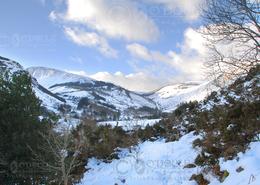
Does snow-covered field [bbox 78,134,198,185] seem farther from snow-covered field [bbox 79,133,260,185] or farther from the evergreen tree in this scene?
the evergreen tree

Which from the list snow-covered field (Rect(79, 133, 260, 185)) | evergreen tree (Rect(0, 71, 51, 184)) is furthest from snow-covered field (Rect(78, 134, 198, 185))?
evergreen tree (Rect(0, 71, 51, 184))

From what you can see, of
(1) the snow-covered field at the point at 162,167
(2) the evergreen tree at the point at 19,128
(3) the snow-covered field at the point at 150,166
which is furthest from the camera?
(2) the evergreen tree at the point at 19,128

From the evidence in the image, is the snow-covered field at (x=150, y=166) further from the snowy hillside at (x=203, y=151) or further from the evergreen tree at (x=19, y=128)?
the evergreen tree at (x=19, y=128)

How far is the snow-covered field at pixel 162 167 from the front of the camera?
10.3m

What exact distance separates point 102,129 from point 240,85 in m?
9.33

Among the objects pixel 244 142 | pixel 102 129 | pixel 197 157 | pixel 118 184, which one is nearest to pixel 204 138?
pixel 197 157

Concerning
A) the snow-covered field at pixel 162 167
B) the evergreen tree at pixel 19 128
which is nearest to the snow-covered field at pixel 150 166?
the snow-covered field at pixel 162 167

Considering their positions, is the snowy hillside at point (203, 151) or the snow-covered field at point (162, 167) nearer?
the snow-covered field at point (162, 167)

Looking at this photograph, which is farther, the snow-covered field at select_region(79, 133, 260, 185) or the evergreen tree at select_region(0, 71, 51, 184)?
the evergreen tree at select_region(0, 71, 51, 184)

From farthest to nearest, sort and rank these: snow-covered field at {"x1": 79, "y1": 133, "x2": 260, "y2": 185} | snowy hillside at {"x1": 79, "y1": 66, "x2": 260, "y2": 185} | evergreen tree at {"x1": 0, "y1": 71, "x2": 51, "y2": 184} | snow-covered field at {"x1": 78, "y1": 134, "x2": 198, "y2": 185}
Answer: evergreen tree at {"x1": 0, "y1": 71, "x2": 51, "y2": 184} → snow-covered field at {"x1": 78, "y1": 134, "x2": 198, "y2": 185} → snowy hillside at {"x1": 79, "y1": 66, "x2": 260, "y2": 185} → snow-covered field at {"x1": 79, "y1": 133, "x2": 260, "y2": 185}

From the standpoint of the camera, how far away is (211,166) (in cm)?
1177

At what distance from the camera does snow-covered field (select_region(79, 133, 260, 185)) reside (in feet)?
33.9

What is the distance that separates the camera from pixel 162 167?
49.3 ft

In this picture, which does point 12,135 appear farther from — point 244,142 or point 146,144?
point 244,142
